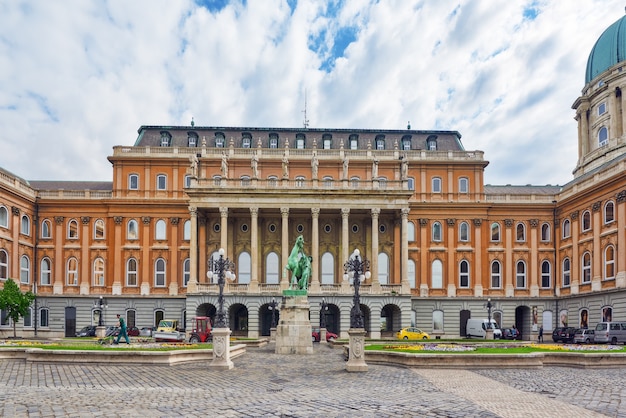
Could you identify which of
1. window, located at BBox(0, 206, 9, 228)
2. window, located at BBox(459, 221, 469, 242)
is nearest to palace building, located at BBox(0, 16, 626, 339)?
window, located at BBox(459, 221, 469, 242)

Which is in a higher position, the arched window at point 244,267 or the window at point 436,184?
the window at point 436,184

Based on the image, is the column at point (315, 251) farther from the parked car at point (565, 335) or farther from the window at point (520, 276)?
the window at point (520, 276)

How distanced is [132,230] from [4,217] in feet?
43.9

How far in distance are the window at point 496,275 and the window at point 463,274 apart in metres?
2.78

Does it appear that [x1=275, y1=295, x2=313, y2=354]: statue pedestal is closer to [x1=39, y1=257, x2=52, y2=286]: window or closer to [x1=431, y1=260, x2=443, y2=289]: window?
[x1=431, y1=260, x2=443, y2=289]: window

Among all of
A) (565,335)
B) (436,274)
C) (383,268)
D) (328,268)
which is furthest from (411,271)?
(565,335)

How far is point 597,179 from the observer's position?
57.2 metres

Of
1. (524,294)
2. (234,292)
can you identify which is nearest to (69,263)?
(234,292)

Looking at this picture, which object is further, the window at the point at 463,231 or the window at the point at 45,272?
the window at the point at 463,231

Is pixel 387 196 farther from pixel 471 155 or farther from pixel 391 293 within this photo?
pixel 471 155

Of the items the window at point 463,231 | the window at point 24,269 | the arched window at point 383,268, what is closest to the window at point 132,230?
the window at point 24,269

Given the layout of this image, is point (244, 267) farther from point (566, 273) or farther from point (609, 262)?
point (609, 262)

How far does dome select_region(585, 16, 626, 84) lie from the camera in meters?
74.1

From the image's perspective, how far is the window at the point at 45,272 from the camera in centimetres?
6781
